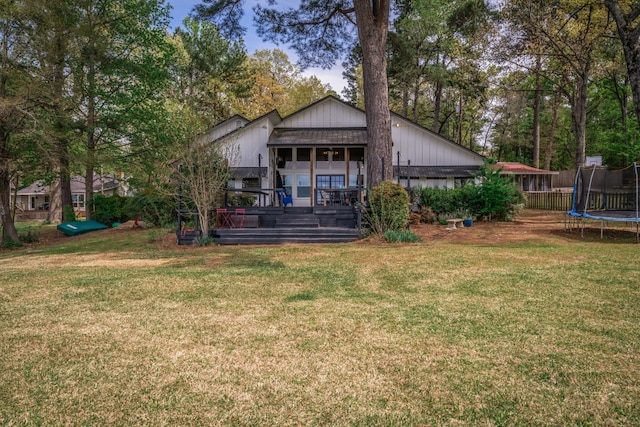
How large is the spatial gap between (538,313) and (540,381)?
5.04 feet

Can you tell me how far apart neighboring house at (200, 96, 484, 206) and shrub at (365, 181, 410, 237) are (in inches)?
313

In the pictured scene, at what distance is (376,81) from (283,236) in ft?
19.0

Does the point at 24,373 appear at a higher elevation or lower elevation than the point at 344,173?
lower

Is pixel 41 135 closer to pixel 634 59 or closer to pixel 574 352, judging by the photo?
pixel 574 352

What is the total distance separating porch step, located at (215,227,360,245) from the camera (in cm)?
984

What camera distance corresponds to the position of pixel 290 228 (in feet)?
34.5

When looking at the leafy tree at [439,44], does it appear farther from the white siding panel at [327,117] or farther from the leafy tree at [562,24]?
the white siding panel at [327,117]

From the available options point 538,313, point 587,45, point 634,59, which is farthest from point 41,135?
point 587,45

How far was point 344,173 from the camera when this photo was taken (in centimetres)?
1903

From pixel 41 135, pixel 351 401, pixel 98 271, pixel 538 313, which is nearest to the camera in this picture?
pixel 351 401

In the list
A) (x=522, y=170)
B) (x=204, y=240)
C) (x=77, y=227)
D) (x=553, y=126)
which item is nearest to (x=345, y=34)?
(x=204, y=240)

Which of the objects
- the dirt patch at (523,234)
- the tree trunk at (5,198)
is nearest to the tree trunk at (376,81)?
the dirt patch at (523,234)

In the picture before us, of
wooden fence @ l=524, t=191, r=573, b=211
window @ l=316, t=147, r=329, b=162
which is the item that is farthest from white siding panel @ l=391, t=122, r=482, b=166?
wooden fence @ l=524, t=191, r=573, b=211

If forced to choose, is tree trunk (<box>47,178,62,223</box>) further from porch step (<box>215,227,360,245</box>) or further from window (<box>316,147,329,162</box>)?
porch step (<box>215,227,360,245</box>)
